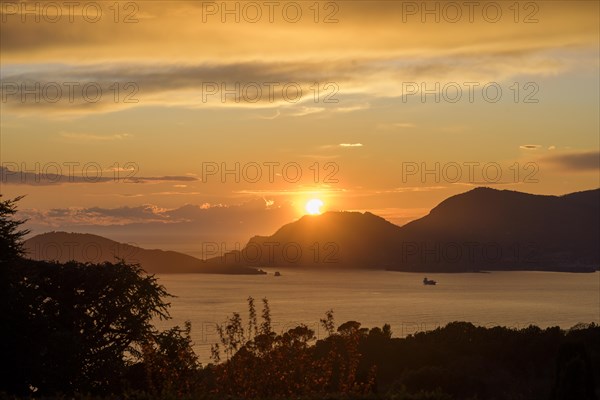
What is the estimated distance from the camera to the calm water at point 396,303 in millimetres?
114438

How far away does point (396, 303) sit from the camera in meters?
148

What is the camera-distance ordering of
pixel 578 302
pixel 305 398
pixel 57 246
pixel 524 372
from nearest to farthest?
1. pixel 305 398
2. pixel 524 372
3. pixel 578 302
4. pixel 57 246

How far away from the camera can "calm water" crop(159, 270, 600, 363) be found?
11444 centimetres

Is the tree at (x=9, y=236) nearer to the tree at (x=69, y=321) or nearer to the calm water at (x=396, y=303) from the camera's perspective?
the tree at (x=69, y=321)

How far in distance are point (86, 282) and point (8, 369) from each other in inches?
137

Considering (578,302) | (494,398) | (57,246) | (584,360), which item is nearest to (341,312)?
(578,302)

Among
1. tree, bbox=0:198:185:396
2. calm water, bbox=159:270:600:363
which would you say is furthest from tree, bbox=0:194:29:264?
calm water, bbox=159:270:600:363

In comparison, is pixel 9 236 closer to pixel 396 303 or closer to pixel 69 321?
pixel 69 321

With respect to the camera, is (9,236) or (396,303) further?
(396,303)

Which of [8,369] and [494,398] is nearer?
[8,369]

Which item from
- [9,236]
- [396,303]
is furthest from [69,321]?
[396,303]

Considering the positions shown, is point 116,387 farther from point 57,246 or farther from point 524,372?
point 57,246

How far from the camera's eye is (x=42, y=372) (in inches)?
892

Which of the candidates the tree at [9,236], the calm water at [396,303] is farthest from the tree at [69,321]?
Answer: the calm water at [396,303]
